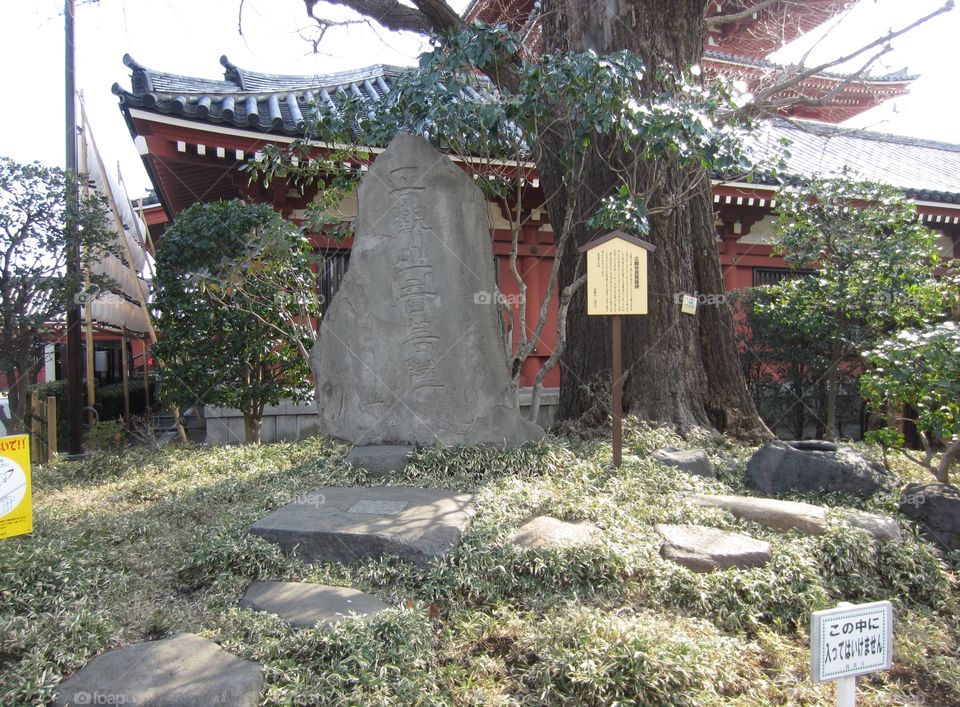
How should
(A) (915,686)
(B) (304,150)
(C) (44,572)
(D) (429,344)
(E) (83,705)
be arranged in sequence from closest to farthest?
(E) (83,705)
(A) (915,686)
(C) (44,572)
(D) (429,344)
(B) (304,150)

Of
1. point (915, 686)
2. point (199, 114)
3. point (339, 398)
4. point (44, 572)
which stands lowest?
point (915, 686)

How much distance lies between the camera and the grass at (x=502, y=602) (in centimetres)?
271

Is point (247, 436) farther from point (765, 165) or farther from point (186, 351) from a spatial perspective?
point (765, 165)

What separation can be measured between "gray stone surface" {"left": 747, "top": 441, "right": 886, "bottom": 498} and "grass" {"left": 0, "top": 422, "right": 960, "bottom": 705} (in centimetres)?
17

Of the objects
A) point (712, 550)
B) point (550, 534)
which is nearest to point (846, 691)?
point (712, 550)

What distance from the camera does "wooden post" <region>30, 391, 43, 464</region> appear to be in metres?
7.82

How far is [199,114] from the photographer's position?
6969 millimetres

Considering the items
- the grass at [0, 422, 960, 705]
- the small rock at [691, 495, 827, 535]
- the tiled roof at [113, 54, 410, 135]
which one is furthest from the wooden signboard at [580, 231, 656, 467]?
the tiled roof at [113, 54, 410, 135]

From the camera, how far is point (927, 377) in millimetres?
4305

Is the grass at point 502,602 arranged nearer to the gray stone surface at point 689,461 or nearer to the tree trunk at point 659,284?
the gray stone surface at point 689,461

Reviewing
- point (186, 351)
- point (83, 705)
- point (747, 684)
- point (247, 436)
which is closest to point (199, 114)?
point (186, 351)

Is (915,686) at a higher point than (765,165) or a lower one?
lower

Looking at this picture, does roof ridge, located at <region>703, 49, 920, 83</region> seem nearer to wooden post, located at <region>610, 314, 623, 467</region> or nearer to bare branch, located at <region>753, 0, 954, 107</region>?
bare branch, located at <region>753, 0, 954, 107</region>

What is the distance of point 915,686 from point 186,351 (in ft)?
22.6
